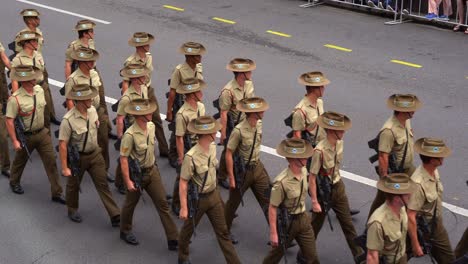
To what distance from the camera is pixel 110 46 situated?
18.7m

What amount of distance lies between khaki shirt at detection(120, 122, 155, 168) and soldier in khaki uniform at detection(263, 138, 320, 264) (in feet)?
6.48

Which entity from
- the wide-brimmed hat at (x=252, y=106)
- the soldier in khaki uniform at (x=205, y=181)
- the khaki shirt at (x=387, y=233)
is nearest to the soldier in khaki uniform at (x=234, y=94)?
the wide-brimmed hat at (x=252, y=106)

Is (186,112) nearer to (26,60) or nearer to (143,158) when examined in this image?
(143,158)

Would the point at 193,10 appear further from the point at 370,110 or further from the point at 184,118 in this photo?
the point at 184,118

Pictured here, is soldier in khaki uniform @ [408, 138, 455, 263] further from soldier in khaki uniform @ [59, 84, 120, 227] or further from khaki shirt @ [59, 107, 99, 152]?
khaki shirt @ [59, 107, 99, 152]

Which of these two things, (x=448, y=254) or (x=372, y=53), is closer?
(x=448, y=254)

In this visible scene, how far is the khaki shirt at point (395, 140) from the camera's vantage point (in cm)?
1077

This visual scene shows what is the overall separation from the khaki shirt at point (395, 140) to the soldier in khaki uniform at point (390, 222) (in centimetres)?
171

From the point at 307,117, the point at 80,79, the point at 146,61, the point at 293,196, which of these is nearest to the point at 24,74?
the point at 80,79

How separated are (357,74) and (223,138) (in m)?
5.29

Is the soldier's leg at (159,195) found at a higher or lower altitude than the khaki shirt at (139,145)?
lower

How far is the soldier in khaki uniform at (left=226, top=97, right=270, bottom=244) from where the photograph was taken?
431 inches

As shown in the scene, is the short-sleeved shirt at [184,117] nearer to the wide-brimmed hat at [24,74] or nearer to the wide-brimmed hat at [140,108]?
the wide-brimmed hat at [140,108]

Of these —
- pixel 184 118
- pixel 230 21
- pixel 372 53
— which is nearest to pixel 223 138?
pixel 184 118
